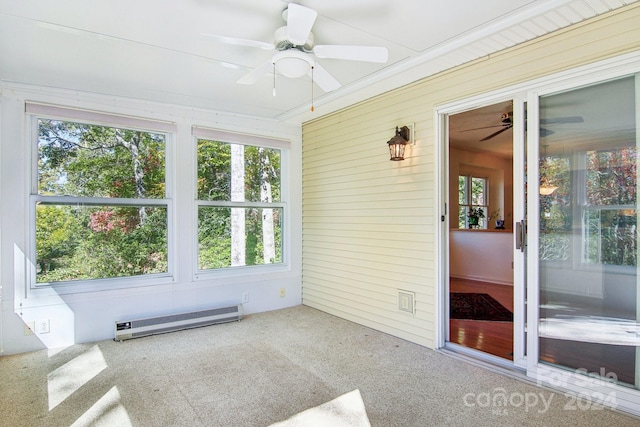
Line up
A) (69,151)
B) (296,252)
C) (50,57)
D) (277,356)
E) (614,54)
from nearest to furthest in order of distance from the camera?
(614,54) < (50,57) < (277,356) < (69,151) < (296,252)

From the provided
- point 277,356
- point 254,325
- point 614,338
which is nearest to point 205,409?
point 277,356

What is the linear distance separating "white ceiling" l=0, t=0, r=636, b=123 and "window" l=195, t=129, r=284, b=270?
1.03 m

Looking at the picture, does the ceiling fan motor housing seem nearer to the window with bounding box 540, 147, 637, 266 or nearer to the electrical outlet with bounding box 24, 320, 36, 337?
the window with bounding box 540, 147, 637, 266

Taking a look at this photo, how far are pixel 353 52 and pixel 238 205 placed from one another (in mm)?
2805

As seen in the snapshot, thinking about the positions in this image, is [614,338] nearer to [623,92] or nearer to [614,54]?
[623,92]

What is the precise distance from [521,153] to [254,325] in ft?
10.5

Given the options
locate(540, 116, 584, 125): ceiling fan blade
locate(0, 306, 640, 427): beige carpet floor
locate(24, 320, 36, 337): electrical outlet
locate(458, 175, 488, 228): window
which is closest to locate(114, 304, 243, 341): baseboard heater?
locate(0, 306, 640, 427): beige carpet floor

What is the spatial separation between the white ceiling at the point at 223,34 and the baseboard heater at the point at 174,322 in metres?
2.41

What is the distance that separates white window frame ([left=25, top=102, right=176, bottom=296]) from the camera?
3.46 metres

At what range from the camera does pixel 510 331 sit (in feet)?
12.4

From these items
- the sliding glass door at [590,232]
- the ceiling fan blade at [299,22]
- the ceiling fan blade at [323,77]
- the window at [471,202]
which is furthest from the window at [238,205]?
the window at [471,202]

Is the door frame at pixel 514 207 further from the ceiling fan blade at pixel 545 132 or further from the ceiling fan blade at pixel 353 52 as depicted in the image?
the ceiling fan blade at pixel 353 52

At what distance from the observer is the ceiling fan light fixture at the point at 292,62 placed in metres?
2.34

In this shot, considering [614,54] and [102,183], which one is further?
[102,183]
